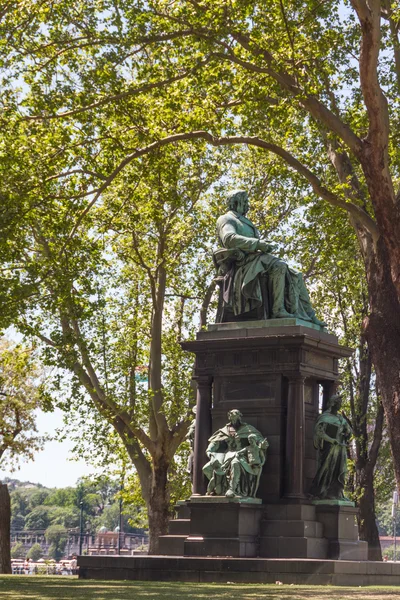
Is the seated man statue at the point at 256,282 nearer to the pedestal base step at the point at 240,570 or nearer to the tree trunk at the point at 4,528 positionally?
the pedestal base step at the point at 240,570

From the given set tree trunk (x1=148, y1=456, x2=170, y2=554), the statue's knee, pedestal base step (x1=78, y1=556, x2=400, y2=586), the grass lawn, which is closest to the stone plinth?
the statue's knee

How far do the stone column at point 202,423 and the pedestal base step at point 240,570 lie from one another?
1.87 m

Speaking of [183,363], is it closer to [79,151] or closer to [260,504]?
[79,151]

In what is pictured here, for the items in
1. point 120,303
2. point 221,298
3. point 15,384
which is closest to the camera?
point 221,298

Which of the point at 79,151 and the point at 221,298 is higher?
the point at 79,151

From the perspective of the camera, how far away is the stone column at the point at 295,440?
18.7 m

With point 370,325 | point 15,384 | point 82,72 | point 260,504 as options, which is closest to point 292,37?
point 82,72

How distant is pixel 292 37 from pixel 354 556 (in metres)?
10.2

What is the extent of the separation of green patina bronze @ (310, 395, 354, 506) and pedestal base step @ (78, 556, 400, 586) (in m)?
1.51

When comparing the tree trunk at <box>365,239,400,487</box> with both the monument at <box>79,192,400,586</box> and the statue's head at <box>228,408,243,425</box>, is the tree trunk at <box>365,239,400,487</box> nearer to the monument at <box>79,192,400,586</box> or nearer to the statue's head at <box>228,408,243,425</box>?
the monument at <box>79,192,400,586</box>

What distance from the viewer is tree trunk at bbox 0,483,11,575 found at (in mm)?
27078

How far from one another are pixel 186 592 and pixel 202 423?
5.90m

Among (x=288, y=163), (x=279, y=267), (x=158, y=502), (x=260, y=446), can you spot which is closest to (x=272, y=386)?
(x=260, y=446)

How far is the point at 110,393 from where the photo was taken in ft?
112
